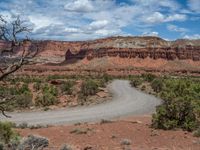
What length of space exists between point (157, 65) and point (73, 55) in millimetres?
47946

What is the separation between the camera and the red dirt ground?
16312 mm

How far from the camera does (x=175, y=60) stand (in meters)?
156

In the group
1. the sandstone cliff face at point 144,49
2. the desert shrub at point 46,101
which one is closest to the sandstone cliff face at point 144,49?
the sandstone cliff face at point 144,49

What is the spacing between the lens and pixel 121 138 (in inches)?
720

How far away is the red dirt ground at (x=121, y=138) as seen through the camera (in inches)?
642

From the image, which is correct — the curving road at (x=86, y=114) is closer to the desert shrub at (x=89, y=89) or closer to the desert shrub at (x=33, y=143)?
the desert shrub at (x=89, y=89)

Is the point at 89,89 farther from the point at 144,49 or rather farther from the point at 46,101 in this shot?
the point at 144,49

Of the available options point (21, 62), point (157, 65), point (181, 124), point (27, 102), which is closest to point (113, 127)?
point (181, 124)

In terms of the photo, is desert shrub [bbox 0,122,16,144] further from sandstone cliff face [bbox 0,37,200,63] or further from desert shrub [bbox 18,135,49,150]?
sandstone cliff face [bbox 0,37,200,63]

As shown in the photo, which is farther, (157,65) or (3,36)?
(157,65)

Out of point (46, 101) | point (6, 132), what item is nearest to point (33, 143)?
point (6, 132)

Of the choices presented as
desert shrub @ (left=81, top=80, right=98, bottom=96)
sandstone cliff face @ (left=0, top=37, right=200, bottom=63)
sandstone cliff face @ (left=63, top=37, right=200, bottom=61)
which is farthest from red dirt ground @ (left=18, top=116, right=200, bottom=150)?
sandstone cliff face @ (left=63, top=37, right=200, bottom=61)

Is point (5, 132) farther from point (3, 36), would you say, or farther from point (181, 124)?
point (181, 124)

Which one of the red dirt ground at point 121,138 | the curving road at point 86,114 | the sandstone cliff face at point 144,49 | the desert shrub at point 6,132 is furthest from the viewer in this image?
the sandstone cliff face at point 144,49
